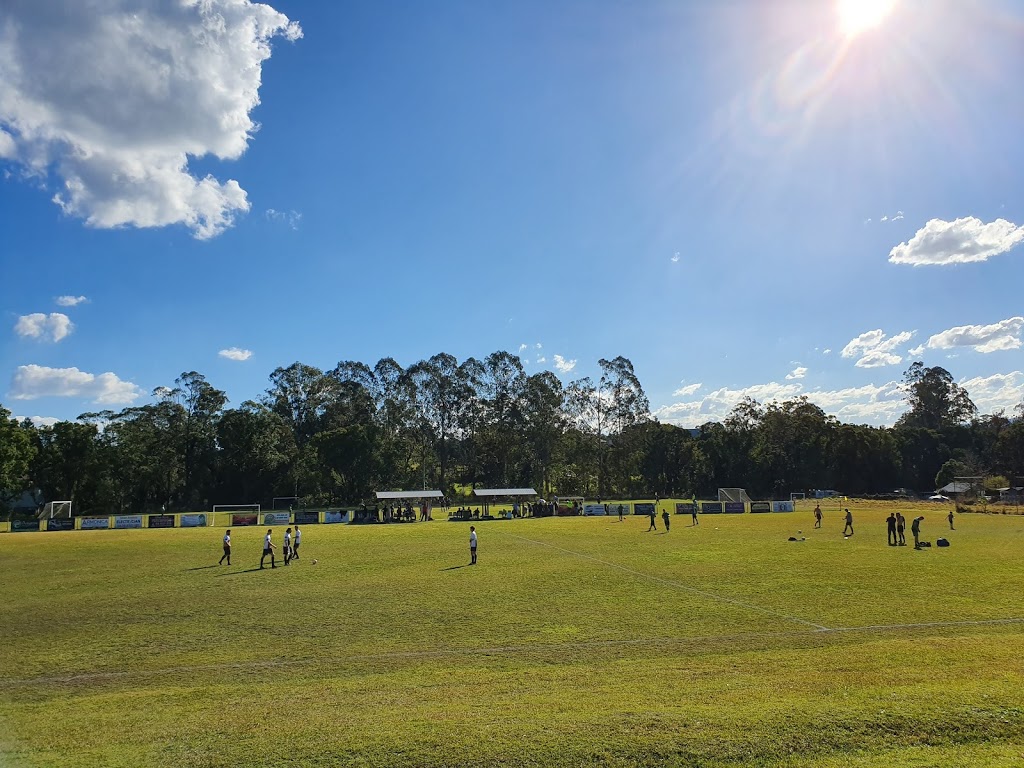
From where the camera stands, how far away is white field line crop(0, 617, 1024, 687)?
1207 cm

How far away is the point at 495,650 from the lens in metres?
13.4

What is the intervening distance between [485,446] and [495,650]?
93.6 m

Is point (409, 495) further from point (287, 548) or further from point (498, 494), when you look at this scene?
point (287, 548)

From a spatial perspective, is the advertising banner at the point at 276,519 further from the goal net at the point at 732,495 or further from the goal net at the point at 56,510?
the goal net at the point at 732,495

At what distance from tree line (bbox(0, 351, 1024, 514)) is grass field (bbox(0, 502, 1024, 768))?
223 feet

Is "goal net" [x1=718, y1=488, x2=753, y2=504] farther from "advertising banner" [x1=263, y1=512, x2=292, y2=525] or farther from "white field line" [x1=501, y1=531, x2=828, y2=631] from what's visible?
"white field line" [x1=501, y1=531, x2=828, y2=631]

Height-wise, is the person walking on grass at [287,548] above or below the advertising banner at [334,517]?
above

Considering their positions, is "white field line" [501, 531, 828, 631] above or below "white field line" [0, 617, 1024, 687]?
below

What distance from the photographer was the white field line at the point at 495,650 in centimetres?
1207

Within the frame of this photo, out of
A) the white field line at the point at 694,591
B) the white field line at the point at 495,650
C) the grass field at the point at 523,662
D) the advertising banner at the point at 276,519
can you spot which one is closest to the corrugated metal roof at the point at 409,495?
the advertising banner at the point at 276,519

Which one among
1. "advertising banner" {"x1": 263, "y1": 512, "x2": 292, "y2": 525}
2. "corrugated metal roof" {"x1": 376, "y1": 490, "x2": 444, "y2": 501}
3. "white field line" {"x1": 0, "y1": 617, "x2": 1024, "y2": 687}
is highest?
"corrugated metal roof" {"x1": 376, "y1": 490, "x2": 444, "y2": 501}

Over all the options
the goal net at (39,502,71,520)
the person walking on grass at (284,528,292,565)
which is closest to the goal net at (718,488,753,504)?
the person walking on grass at (284,528,292,565)

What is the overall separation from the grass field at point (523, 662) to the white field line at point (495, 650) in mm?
81

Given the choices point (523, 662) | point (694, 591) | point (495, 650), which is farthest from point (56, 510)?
point (523, 662)
